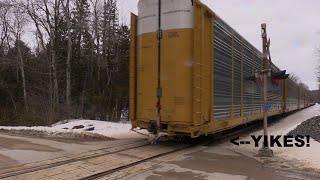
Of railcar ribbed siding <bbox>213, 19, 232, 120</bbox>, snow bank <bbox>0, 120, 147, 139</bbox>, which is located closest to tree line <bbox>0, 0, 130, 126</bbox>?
snow bank <bbox>0, 120, 147, 139</bbox>

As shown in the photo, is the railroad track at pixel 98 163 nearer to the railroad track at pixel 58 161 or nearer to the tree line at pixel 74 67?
the railroad track at pixel 58 161

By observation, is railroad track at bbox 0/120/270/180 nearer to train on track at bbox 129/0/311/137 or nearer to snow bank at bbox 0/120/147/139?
train on track at bbox 129/0/311/137

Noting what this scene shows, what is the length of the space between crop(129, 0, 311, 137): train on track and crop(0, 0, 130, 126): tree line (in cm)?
1256

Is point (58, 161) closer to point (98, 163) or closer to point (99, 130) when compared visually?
point (98, 163)

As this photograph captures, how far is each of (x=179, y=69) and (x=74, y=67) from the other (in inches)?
1085

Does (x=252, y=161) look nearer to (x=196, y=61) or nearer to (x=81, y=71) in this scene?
(x=196, y=61)

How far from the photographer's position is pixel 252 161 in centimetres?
1058

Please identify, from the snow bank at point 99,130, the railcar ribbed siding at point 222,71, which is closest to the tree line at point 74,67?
the snow bank at point 99,130

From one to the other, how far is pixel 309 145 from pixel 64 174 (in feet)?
27.4

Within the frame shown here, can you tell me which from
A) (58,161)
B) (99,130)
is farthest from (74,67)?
(58,161)

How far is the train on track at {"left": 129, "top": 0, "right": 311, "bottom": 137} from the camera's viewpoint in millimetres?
11445

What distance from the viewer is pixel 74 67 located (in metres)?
37.8

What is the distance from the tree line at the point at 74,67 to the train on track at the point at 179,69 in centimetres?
1256

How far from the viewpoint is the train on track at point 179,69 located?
11.4 m
